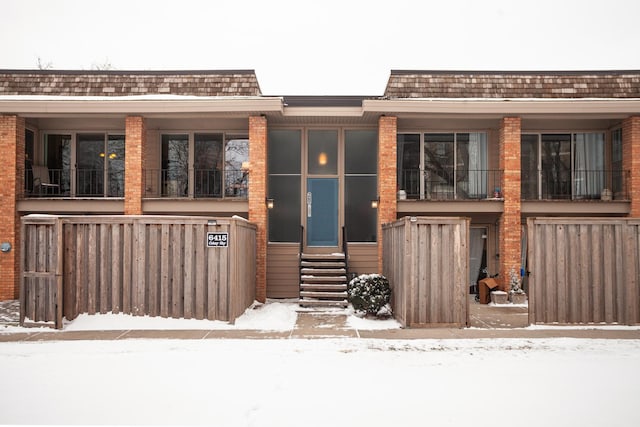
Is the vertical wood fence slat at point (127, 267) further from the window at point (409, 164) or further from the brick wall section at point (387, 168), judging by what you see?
the window at point (409, 164)

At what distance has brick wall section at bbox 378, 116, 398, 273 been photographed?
14.0 m

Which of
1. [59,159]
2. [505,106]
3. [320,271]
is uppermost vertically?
[505,106]

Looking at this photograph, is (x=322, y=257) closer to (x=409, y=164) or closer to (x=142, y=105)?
(x=409, y=164)

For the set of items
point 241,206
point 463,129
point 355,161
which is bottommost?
point 241,206

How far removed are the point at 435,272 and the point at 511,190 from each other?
540 centimetres

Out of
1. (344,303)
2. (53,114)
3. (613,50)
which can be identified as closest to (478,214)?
(344,303)

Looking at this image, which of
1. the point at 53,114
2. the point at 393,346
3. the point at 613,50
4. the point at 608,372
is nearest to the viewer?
the point at 608,372

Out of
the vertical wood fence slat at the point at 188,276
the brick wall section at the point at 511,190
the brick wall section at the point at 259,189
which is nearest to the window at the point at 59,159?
the brick wall section at the point at 259,189

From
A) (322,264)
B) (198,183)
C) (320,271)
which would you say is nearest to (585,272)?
(320,271)

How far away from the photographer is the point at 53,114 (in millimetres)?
13875

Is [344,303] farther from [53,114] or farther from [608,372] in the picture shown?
[53,114]

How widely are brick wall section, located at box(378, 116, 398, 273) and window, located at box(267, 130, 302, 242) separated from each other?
262cm

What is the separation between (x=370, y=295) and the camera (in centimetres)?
1088

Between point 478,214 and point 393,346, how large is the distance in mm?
8001
